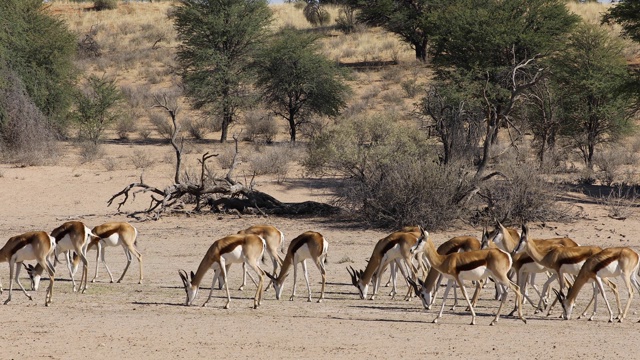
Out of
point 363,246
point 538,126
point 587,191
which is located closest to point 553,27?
point 538,126

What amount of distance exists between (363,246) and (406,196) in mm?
2228

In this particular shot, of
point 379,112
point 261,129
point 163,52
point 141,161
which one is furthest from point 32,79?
point 163,52

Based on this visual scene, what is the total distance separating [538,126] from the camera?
1278 inches

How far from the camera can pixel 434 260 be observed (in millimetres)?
11680

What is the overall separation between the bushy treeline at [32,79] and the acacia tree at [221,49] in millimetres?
5238

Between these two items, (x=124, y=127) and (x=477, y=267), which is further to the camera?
(x=124, y=127)

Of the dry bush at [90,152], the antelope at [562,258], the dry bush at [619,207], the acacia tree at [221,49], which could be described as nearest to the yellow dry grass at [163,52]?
the acacia tree at [221,49]

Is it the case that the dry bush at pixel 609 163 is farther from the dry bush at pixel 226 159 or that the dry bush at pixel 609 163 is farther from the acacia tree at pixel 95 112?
the acacia tree at pixel 95 112

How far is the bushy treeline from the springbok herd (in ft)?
56.9

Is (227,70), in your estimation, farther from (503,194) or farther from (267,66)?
(503,194)

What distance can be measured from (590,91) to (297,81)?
1242cm

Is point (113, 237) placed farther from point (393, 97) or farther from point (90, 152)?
point (393, 97)

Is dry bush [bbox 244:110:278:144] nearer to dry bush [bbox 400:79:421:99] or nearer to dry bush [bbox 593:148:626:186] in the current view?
dry bush [bbox 400:79:421:99]

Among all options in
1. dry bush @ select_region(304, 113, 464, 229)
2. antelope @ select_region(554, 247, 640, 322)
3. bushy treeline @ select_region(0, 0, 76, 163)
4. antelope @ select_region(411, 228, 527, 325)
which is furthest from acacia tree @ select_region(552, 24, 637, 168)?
antelope @ select_region(411, 228, 527, 325)
